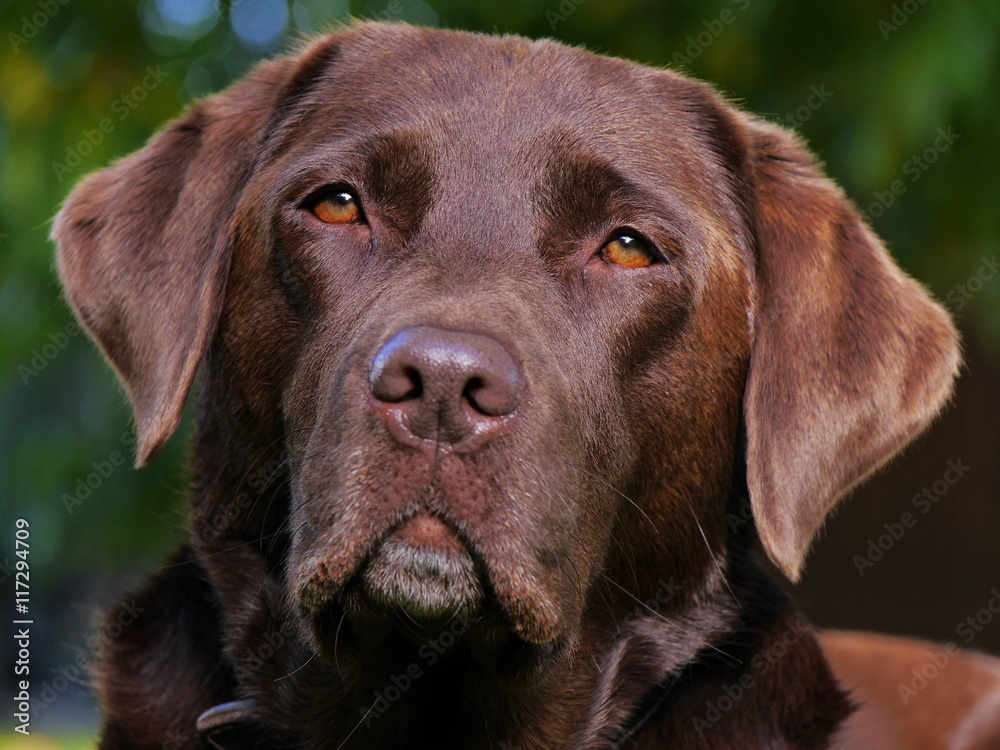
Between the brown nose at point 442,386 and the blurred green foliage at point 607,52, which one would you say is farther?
the blurred green foliage at point 607,52

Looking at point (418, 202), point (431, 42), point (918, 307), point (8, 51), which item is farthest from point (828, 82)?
Result: point (8, 51)

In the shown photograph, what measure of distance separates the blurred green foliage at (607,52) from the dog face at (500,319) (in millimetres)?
1222

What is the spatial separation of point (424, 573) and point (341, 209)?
41.3 inches

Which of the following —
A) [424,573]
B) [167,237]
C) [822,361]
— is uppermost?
[822,361]

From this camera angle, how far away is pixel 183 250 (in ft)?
10.7

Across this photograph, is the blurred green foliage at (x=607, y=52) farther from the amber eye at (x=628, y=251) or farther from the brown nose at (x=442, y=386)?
the brown nose at (x=442, y=386)

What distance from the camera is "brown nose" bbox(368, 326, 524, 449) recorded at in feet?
7.47

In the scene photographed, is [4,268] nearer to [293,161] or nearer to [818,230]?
[293,161]

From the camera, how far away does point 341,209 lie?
2943 millimetres

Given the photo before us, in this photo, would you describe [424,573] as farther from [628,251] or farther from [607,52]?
[607,52]

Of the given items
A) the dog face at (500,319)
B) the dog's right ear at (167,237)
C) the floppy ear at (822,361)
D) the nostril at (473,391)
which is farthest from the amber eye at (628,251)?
the dog's right ear at (167,237)

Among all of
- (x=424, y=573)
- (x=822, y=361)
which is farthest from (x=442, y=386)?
(x=822, y=361)

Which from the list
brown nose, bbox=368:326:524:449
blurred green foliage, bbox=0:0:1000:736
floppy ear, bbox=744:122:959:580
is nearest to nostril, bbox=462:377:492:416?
brown nose, bbox=368:326:524:449

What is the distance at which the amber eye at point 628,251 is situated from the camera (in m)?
2.95
